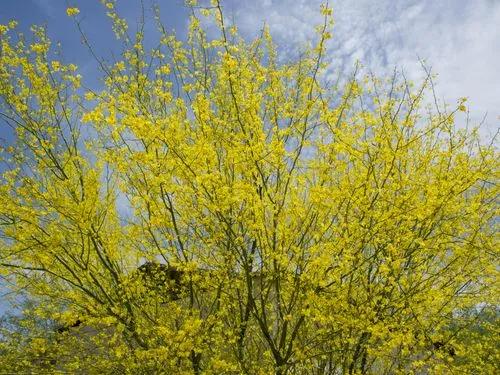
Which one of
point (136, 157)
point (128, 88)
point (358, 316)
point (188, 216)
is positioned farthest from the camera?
point (128, 88)

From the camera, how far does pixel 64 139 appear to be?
6918 mm

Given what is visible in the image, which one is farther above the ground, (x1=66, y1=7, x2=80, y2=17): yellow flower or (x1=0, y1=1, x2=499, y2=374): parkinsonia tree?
(x1=66, y1=7, x2=80, y2=17): yellow flower

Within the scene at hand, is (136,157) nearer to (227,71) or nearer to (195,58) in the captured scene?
(227,71)

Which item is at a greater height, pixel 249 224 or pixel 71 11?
pixel 71 11

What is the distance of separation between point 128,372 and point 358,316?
10.8 feet

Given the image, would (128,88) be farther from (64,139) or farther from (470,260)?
(470,260)

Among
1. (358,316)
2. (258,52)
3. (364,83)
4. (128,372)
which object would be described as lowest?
(128,372)

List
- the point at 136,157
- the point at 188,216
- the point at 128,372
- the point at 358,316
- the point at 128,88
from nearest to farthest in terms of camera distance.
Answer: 1. the point at 136,157
2. the point at 358,316
3. the point at 128,372
4. the point at 188,216
5. the point at 128,88

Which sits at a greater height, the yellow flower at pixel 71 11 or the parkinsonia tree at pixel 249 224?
Result: the yellow flower at pixel 71 11

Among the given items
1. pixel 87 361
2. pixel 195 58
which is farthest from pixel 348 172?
pixel 87 361

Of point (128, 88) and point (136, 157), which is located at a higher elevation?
point (128, 88)

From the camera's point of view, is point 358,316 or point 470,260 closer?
point 358,316

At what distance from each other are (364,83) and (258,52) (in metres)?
1.84

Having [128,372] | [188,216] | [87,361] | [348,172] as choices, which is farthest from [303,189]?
[87,361]
